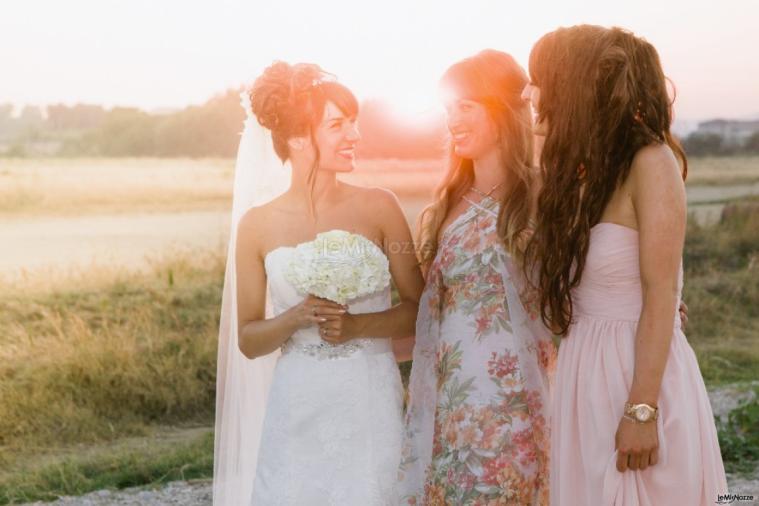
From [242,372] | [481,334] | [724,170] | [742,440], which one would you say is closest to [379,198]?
[481,334]

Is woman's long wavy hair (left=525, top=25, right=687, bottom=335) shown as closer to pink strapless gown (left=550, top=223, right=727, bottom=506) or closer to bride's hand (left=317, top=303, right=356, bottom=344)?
pink strapless gown (left=550, top=223, right=727, bottom=506)

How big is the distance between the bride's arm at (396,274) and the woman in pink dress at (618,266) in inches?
30.0

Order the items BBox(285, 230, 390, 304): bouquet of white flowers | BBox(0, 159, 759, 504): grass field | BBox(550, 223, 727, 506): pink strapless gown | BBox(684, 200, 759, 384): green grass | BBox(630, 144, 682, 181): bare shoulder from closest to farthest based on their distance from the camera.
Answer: BBox(630, 144, 682, 181): bare shoulder
BBox(550, 223, 727, 506): pink strapless gown
BBox(285, 230, 390, 304): bouquet of white flowers
BBox(0, 159, 759, 504): grass field
BBox(684, 200, 759, 384): green grass

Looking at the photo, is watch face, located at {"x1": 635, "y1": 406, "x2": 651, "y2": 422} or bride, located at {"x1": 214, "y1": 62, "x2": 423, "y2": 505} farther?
bride, located at {"x1": 214, "y1": 62, "x2": 423, "y2": 505}

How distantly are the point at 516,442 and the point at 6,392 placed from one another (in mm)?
7471

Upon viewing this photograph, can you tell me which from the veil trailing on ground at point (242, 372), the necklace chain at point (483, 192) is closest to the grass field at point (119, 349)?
the veil trailing on ground at point (242, 372)

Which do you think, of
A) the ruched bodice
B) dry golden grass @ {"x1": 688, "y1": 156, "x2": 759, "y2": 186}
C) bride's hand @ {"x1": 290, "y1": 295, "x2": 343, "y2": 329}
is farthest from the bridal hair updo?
dry golden grass @ {"x1": 688, "y1": 156, "x2": 759, "y2": 186}

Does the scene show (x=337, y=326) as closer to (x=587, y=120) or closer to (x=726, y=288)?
(x=587, y=120)

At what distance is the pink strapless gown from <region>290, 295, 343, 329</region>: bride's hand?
0.88 m

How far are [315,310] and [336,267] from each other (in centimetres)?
19

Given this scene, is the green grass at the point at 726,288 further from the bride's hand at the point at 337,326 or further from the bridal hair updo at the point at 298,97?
the bridal hair updo at the point at 298,97

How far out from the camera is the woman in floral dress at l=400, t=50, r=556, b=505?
3672 millimetres

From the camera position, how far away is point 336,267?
3607 millimetres

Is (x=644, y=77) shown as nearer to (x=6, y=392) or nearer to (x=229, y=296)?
(x=229, y=296)
